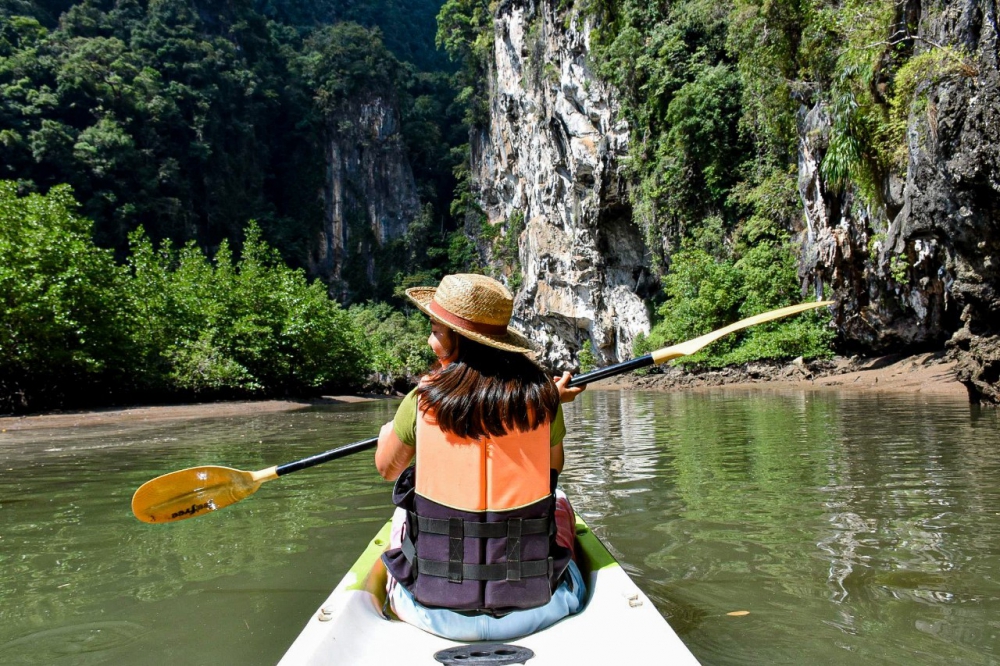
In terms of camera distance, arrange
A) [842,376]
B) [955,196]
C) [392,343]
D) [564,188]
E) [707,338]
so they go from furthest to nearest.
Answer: [392,343]
[564,188]
[842,376]
[955,196]
[707,338]

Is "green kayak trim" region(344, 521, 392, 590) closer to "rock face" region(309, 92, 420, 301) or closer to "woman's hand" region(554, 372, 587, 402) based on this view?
"woman's hand" region(554, 372, 587, 402)

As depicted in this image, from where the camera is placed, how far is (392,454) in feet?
7.38

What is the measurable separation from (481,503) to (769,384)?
17386mm

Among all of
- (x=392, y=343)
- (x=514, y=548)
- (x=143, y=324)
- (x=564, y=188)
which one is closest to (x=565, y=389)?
(x=514, y=548)

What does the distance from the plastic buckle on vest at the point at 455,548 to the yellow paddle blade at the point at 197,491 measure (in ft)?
5.46

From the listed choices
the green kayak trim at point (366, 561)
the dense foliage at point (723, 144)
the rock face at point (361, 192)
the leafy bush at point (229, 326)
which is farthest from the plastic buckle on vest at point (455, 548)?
the rock face at point (361, 192)

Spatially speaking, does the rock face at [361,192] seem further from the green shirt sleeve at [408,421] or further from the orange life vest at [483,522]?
the orange life vest at [483,522]

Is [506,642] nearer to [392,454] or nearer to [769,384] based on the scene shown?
[392,454]

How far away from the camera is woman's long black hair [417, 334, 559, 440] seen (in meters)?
1.95

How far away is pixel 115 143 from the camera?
3306 centimetres

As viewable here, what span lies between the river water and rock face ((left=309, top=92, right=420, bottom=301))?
4061cm

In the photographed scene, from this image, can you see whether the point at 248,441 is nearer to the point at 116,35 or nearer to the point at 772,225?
the point at 772,225

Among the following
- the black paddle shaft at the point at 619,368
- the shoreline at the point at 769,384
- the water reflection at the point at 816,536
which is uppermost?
the black paddle shaft at the point at 619,368

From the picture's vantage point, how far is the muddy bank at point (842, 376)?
505 inches
